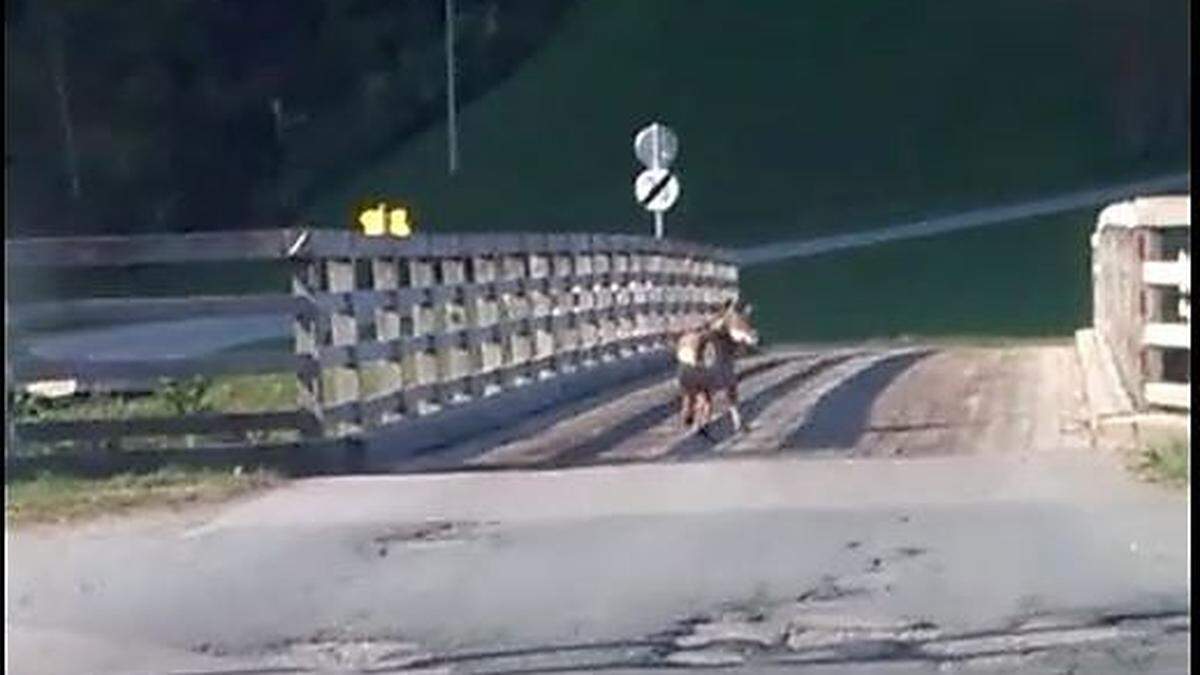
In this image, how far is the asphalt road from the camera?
11.9m

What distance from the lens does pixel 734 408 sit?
23.8 meters

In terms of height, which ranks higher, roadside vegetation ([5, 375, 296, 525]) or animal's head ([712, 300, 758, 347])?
animal's head ([712, 300, 758, 347])

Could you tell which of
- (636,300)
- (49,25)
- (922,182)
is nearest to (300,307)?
(636,300)

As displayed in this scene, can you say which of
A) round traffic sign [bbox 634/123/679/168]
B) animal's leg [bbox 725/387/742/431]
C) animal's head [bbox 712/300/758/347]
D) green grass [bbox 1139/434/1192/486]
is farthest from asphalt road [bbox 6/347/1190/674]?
round traffic sign [bbox 634/123/679/168]

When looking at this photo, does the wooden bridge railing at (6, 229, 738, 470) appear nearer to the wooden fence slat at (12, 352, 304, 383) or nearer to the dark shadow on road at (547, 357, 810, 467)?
the wooden fence slat at (12, 352, 304, 383)

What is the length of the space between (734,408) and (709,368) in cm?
92

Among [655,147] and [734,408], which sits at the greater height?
[655,147]

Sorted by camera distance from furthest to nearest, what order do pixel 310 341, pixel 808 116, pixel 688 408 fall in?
pixel 808 116 → pixel 688 408 → pixel 310 341

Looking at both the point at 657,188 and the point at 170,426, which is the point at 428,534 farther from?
the point at 657,188

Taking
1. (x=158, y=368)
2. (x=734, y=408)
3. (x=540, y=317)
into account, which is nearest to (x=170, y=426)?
(x=158, y=368)

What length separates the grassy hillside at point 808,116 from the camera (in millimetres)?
72562

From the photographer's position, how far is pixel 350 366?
2012cm

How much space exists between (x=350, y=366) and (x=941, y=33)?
65.1m

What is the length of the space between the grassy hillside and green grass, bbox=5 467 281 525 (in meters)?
47.9
